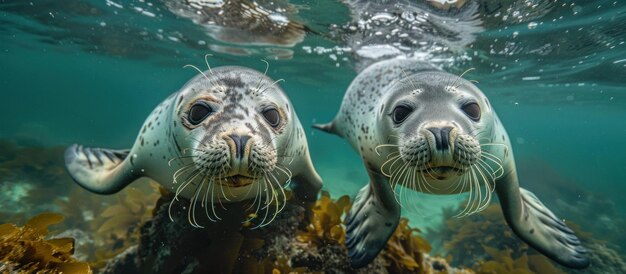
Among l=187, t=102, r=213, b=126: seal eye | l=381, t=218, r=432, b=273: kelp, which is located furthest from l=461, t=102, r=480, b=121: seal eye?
l=187, t=102, r=213, b=126: seal eye

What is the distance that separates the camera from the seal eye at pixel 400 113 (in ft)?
7.93

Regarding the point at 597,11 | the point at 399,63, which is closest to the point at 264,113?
the point at 399,63

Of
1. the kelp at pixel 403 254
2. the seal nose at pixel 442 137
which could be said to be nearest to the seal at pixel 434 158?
the seal nose at pixel 442 137

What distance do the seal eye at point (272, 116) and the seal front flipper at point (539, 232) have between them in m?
1.93

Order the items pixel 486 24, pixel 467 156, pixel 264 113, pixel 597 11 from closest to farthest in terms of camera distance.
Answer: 1. pixel 467 156
2. pixel 264 113
3. pixel 597 11
4. pixel 486 24

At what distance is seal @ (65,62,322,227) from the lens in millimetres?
1802

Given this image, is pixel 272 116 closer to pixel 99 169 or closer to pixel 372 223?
pixel 372 223

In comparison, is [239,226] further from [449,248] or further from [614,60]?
[614,60]

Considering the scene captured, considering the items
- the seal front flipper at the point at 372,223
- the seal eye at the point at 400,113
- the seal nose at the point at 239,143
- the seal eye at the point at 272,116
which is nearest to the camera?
the seal nose at the point at 239,143

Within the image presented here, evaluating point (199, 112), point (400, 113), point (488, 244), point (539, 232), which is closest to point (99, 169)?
point (199, 112)

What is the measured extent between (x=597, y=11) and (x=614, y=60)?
528 centimetres

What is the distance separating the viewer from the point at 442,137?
1.92 meters

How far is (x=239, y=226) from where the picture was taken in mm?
2945

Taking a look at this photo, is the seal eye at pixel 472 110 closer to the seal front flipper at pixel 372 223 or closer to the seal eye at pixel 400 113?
the seal eye at pixel 400 113
